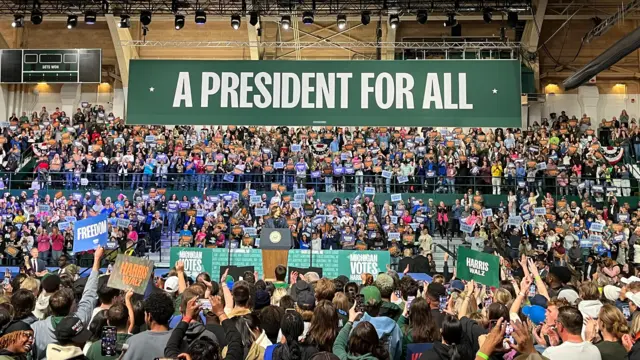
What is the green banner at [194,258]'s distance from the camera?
1280 cm

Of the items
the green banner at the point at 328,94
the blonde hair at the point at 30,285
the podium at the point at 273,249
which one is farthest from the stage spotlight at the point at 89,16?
the blonde hair at the point at 30,285

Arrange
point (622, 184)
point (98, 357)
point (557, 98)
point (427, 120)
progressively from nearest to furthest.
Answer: point (98, 357) < point (427, 120) < point (622, 184) < point (557, 98)

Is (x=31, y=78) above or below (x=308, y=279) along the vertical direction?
above

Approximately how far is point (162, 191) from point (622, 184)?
55.3 feet

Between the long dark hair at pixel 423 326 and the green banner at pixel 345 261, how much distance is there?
858 centimetres

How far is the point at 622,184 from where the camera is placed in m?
22.5

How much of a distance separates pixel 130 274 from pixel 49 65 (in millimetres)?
24188

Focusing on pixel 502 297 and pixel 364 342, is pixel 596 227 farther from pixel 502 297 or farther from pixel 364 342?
pixel 364 342

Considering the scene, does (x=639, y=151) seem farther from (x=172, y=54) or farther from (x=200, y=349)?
(x=200, y=349)

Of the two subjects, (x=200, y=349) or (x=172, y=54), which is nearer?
(x=200, y=349)

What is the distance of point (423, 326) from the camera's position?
4.71 metres

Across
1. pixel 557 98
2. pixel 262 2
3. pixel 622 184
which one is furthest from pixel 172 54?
pixel 622 184

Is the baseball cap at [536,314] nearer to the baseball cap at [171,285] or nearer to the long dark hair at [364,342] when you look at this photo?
the long dark hair at [364,342]

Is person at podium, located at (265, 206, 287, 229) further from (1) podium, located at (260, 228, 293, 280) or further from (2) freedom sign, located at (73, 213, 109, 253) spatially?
(2) freedom sign, located at (73, 213, 109, 253)
